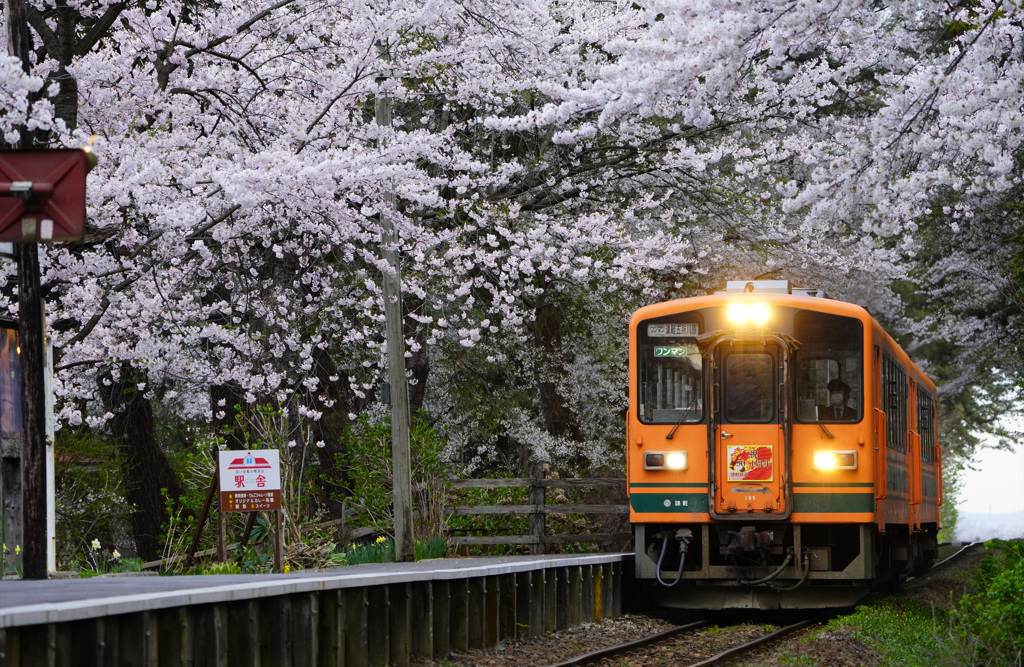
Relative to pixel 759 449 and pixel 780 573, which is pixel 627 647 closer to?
pixel 780 573

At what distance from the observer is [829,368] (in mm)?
12875

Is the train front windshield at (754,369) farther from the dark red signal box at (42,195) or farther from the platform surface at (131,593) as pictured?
the dark red signal box at (42,195)

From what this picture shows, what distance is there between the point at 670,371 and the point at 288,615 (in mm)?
5821

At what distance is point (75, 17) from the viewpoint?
14.5 metres

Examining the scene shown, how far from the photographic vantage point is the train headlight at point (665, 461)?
12914 mm

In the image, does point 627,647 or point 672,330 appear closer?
point 627,647

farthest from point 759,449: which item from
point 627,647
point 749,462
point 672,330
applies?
point 627,647

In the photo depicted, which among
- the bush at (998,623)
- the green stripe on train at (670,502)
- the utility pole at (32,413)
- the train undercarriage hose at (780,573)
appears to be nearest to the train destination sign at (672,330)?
the green stripe on train at (670,502)

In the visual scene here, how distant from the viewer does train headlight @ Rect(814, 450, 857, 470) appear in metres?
12.5

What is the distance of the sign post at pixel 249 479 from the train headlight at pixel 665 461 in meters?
3.52

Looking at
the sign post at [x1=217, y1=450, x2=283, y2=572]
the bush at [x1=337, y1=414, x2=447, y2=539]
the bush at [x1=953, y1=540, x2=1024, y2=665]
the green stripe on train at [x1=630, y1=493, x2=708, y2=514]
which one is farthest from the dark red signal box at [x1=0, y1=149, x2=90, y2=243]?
the bush at [x1=337, y1=414, x2=447, y2=539]

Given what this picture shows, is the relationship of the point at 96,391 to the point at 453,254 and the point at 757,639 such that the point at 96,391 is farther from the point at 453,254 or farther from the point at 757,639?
the point at 757,639

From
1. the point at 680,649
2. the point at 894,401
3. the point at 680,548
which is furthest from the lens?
the point at 894,401

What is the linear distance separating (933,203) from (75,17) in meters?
12.7
